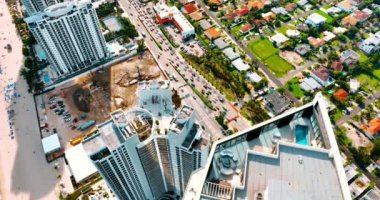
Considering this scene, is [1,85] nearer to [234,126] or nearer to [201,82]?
[201,82]

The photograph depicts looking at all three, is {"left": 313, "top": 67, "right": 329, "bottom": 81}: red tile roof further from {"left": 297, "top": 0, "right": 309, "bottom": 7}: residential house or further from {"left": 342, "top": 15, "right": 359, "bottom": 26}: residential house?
{"left": 297, "top": 0, "right": 309, "bottom": 7}: residential house

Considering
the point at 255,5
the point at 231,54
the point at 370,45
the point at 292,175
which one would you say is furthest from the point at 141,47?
the point at 292,175

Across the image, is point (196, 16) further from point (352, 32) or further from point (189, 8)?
point (352, 32)

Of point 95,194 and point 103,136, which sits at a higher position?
point 103,136

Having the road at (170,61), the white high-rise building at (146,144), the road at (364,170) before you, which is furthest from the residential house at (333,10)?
the white high-rise building at (146,144)

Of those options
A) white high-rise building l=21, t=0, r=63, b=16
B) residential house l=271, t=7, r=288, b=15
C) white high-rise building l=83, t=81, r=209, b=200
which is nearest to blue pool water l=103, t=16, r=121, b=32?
white high-rise building l=21, t=0, r=63, b=16

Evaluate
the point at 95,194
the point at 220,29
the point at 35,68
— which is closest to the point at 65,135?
the point at 95,194

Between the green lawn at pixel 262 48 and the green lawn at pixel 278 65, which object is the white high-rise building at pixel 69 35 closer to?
the green lawn at pixel 262 48
